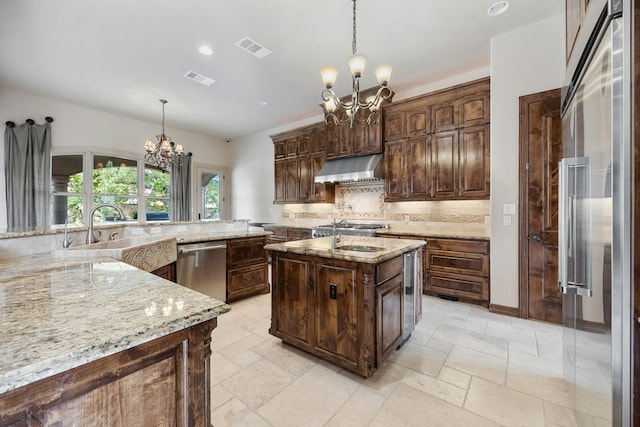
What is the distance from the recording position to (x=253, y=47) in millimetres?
3227

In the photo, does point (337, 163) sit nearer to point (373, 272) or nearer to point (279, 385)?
point (373, 272)

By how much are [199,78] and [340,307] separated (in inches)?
155

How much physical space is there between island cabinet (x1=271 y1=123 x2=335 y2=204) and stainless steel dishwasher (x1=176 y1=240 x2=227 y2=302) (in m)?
2.42

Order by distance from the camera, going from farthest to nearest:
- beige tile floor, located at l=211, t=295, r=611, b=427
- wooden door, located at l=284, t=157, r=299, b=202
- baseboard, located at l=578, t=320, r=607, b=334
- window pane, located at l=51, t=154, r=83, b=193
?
wooden door, located at l=284, t=157, r=299, b=202 → window pane, located at l=51, t=154, r=83, b=193 → beige tile floor, located at l=211, t=295, r=611, b=427 → baseboard, located at l=578, t=320, r=607, b=334

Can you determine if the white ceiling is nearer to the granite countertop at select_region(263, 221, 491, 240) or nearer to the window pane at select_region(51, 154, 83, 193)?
the window pane at select_region(51, 154, 83, 193)

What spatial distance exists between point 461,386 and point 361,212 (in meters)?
3.46

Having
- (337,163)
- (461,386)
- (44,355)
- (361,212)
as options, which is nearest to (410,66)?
(337,163)

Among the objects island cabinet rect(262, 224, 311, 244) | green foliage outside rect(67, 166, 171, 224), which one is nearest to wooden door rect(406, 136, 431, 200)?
island cabinet rect(262, 224, 311, 244)

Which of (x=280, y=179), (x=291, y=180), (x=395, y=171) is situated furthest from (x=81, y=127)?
(x=395, y=171)

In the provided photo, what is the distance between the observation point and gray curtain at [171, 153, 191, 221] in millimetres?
6402

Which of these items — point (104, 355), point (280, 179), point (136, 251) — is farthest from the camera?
point (280, 179)

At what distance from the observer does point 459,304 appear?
3439mm

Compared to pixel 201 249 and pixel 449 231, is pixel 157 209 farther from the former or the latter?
pixel 449 231

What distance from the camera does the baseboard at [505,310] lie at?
3.01 meters
